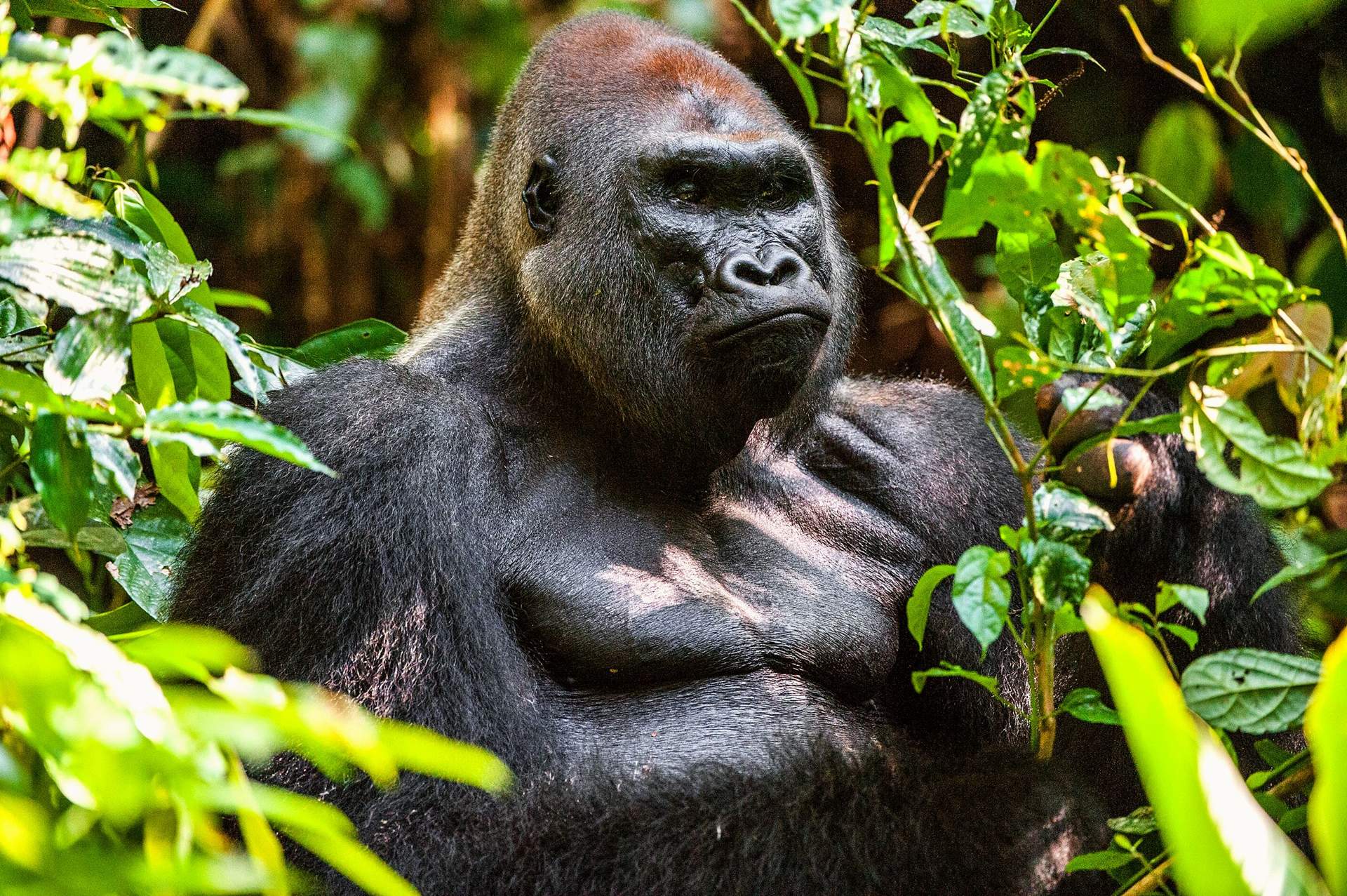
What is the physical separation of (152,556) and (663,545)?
38.0 inches

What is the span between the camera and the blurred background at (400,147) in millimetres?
4766

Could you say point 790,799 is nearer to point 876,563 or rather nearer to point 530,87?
point 876,563

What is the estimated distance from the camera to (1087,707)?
6.52 feet

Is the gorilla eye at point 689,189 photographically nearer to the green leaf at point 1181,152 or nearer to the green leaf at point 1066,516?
the green leaf at point 1066,516

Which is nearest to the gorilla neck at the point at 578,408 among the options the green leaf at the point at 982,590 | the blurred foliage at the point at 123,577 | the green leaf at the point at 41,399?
the blurred foliage at the point at 123,577

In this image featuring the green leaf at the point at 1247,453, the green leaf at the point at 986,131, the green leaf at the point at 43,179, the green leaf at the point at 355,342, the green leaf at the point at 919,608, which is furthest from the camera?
the green leaf at the point at 355,342

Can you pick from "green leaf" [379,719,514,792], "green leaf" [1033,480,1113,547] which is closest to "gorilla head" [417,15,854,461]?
"green leaf" [1033,480,1113,547]

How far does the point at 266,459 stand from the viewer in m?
2.50

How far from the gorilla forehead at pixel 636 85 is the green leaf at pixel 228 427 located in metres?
1.71

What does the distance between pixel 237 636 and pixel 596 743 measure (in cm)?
65

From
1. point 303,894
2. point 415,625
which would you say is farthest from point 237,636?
point 303,894

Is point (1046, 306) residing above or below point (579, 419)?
above

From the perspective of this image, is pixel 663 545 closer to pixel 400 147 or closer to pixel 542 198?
pixel 542 198

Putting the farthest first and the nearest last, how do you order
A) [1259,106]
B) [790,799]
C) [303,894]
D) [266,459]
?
[1259,106] → [266,459] → [790,799] → [303,894]
